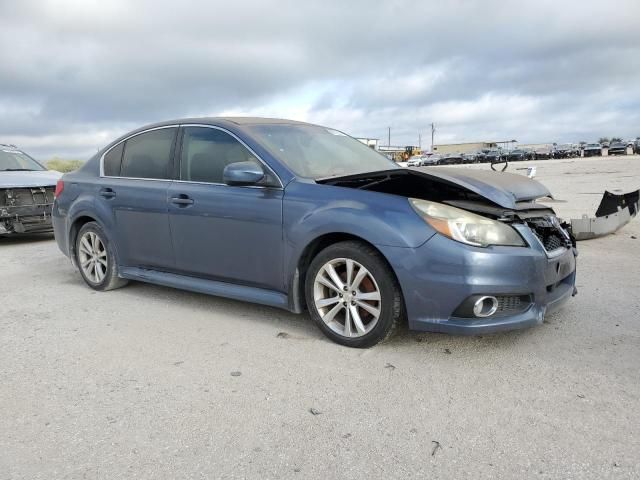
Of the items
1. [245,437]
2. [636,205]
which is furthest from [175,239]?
[636,205]

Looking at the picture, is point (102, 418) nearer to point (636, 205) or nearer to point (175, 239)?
point (175, 239)

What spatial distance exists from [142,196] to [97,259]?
106cm

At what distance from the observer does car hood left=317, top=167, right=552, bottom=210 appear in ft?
12.1

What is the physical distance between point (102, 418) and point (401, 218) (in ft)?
6.78

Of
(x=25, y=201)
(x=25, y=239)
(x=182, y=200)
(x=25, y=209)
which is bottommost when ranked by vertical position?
(x=25, y=239)

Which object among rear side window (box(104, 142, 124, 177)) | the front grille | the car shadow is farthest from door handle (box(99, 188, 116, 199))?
the car shadow

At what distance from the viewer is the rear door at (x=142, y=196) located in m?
4.97

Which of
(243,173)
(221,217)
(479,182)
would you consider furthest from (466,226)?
(221,217)

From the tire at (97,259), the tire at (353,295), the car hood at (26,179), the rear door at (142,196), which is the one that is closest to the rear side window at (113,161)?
the rear door at (142,196)

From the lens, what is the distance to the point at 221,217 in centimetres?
445

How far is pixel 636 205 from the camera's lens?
27.9 ft

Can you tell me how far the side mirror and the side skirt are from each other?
2.75ft

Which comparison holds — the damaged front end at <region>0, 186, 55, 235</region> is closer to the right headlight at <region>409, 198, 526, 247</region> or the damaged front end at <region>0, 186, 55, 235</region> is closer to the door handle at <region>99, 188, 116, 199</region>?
the door handle at <region>99, 188, 116, 199</region>

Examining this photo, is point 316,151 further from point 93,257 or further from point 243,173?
point 93,257
